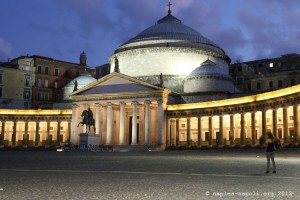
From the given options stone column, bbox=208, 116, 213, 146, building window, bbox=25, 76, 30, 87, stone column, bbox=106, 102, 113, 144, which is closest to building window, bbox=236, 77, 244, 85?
stone column, bbox=208, 116, 213, 146

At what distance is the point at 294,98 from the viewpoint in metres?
54.1

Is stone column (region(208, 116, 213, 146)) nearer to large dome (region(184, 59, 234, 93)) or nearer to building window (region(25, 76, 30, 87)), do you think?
large dome (region(184, 59, 234, 93))

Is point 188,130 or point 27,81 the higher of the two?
point 27,81

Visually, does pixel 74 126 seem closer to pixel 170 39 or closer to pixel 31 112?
pixel 31 112

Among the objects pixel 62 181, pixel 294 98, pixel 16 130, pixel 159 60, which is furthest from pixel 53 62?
pixel 62 181

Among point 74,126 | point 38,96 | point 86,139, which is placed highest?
point 38,96

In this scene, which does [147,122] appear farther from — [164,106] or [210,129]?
[210,129]

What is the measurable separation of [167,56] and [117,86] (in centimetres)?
1647

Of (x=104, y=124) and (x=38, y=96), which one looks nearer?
(x=104, y=124)

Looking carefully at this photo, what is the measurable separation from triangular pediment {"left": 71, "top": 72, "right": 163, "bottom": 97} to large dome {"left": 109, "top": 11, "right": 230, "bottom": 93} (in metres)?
12.1

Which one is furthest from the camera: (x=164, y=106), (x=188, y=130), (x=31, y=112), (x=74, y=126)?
(x=31, y=112)

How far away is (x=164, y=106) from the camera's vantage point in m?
76.0

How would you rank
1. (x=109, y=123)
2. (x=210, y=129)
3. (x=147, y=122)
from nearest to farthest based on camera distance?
(x=210, y=129), (x=147, y=122), (x=109, y=123)

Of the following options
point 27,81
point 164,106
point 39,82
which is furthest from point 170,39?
point 27,81
